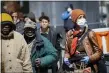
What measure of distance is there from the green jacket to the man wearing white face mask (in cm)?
24

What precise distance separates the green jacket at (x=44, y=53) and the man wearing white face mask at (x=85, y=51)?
0.24m

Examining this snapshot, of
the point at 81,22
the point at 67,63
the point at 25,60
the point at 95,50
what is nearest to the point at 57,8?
the point at 81,22

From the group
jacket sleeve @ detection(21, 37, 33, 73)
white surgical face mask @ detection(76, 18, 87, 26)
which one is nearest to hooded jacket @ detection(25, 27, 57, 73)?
white surgical face mask @ detection(76, 18, 87, 26)

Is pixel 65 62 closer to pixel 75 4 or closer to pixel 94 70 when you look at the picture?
pixel 94 70

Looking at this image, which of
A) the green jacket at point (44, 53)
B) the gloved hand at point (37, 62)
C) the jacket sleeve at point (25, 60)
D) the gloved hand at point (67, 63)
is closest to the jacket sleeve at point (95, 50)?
the gloved hand at point (67, 63)

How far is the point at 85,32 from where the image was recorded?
7938mm

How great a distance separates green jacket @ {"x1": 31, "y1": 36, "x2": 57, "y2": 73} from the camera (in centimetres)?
794

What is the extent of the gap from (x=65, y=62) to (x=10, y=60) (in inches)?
49.8

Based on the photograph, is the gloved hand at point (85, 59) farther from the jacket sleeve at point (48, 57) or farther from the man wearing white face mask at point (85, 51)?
the jacket sleeve at point (48, 57)

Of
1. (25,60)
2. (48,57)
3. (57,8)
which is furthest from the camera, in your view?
(57,8)

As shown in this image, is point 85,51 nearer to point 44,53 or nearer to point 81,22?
point 81,22

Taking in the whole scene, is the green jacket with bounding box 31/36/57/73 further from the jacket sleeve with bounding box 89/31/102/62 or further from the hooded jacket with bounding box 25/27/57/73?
the jacket sleeve with bounding box 89/31/102/62

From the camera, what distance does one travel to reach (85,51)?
7.88 metres

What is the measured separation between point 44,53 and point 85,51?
670mm
